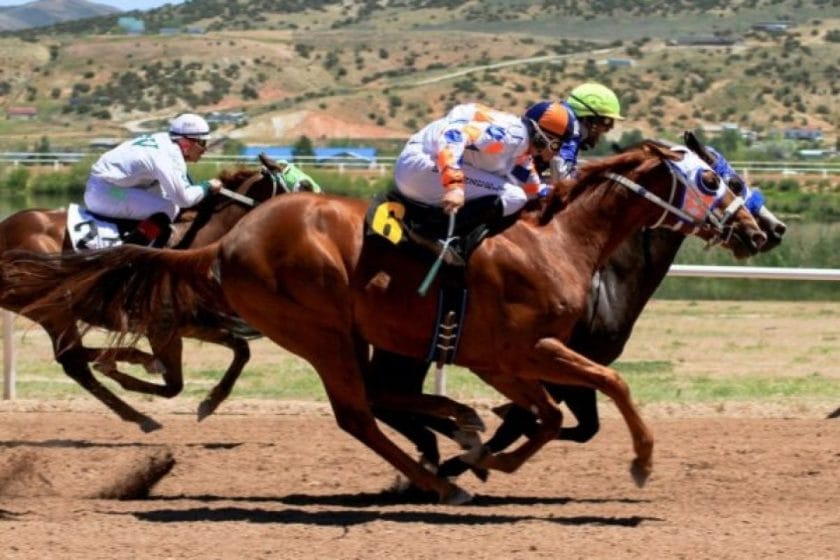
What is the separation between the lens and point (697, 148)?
8.45 meters

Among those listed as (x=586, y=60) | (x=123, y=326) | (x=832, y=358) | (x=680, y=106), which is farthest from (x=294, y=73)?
(x=123, y=326)

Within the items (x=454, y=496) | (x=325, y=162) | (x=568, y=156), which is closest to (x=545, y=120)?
(x=568, y=156)

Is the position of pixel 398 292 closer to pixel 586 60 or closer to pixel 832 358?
pixel 832 358

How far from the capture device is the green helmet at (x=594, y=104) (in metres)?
8.85

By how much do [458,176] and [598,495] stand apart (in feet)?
6.68

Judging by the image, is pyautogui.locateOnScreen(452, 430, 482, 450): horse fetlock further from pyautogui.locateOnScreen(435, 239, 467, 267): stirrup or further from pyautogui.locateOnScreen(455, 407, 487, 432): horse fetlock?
pyautogui.locateOnScreen(435, 239, 467, 267): stirrup

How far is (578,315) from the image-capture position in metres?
7.74

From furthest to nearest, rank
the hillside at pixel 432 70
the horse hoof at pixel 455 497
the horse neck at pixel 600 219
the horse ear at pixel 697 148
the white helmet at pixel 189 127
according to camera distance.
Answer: the hillside at pixel 432 70
the white helmet at pixel 189 127
the horse ear at pixel 697 148
the horse hoof at pixel 455 497
the horse neck at pixel 600 219

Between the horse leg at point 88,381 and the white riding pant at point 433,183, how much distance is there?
3209 mm

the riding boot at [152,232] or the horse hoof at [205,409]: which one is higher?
the riding boot at [152,232]

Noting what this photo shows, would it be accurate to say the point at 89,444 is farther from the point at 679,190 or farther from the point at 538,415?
the point at 679,190

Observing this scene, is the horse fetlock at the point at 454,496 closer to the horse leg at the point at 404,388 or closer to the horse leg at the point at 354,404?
the horse leg at the point at 354,404

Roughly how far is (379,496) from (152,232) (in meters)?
2.60

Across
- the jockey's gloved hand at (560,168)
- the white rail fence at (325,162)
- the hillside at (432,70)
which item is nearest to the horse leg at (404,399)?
the jockey's gloved hand at (560,168)
